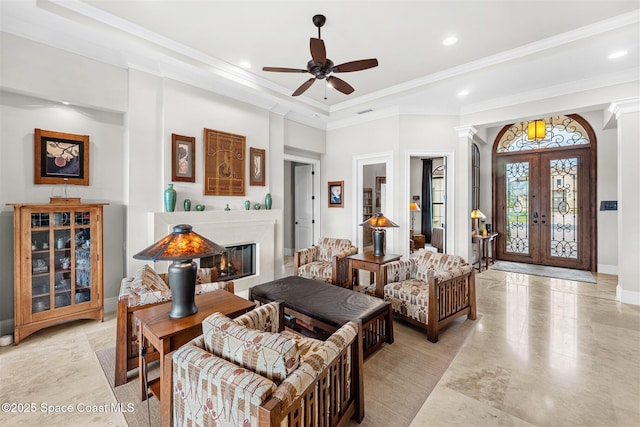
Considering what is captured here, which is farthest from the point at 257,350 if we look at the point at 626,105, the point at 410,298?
the point at 626,105

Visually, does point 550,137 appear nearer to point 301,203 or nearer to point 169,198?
point 301,203

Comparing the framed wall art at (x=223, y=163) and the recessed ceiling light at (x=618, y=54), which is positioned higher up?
the recessed ceiling light at (x=618, y=54)

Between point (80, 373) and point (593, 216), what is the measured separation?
27.8 feet

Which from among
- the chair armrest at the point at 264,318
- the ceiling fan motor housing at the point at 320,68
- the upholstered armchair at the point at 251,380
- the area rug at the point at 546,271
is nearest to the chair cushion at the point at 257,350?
the upholstered armchair at the point at 251,380

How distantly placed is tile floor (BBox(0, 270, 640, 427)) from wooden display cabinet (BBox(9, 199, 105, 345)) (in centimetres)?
24

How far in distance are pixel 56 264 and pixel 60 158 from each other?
4.03 ft

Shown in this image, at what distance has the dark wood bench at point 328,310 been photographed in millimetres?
2523

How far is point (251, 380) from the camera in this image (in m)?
1.19

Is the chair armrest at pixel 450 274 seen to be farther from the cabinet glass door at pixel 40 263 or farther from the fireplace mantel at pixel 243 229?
the cabinet glass door at pixel 40 263

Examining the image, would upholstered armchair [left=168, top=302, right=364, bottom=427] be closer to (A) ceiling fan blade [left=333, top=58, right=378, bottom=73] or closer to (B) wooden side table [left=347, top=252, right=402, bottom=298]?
(B) wooden side table [left=347, top=252, right=402, bottom=298]

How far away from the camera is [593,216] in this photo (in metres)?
5.78

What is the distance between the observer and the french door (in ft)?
19.4

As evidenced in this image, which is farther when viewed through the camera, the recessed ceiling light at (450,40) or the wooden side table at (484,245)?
the wooden side table at (484,245)

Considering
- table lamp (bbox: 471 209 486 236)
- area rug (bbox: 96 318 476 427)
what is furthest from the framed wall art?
table lamp (bbox: 471 209 486 236)
